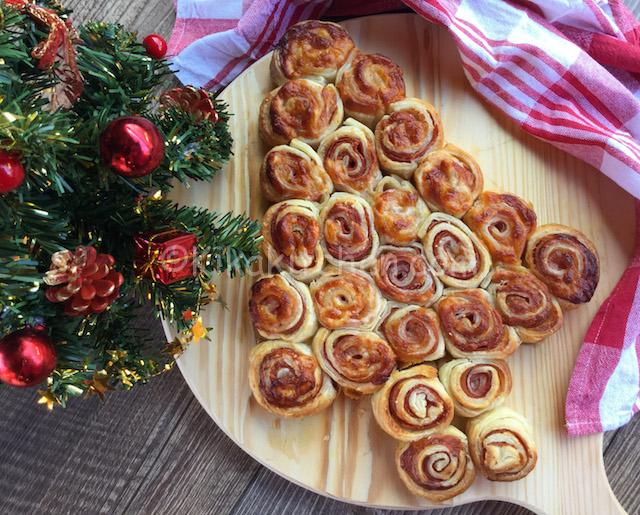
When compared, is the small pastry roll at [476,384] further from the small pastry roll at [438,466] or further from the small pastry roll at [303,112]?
the small pastry roll at [303,112]

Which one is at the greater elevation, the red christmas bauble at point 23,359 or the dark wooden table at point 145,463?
the red christmas bauble at point 23,359

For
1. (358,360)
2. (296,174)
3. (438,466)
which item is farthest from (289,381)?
(296,174)

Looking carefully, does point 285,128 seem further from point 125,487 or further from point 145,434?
point 125,487

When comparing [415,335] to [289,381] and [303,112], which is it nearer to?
[289,381]

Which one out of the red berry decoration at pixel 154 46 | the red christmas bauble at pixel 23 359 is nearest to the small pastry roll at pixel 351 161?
the red berry decoration at pixel 154 46

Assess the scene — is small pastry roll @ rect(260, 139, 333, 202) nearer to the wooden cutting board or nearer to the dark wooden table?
the wooden cutting board

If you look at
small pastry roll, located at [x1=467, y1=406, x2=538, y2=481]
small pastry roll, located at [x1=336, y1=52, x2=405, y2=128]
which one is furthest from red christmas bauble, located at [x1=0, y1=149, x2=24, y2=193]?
small pastry roll, located at [x1=467, y1=406, x2=538, y2=481]
